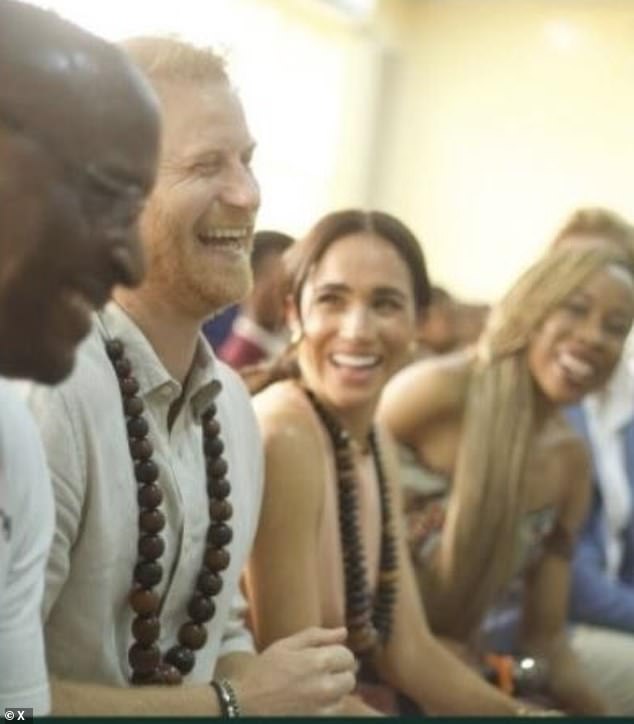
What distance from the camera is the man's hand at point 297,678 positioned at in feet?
1.90

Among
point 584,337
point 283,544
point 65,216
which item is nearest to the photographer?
point 65,216

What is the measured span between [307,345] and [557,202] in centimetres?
34

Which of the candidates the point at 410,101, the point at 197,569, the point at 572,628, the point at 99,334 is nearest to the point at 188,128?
the point at 99,334

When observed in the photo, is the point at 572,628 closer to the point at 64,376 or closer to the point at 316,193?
the point at 316,193

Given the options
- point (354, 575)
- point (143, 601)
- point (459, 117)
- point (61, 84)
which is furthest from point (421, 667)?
point (61, 84)

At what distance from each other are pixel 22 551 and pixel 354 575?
1.05ft

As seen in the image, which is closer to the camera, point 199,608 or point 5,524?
point 5,524

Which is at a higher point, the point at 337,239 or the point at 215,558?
the point at 337,239

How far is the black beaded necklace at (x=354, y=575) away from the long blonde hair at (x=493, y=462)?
0.47 feet

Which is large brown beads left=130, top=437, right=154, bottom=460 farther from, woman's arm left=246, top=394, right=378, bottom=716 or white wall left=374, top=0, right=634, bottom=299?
white wall left=374, top=0, right=634, bottom=299

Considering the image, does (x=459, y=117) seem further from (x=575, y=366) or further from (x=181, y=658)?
(x=181, y=658)

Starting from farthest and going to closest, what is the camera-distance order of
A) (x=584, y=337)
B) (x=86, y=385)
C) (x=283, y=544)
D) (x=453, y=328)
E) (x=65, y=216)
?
(x=453, y=328) → (x=584, y=337) → (x=283, y=544) → (x=86, y=385) → (x=65, y=216)

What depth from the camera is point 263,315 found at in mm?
750

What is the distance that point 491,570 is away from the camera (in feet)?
3.13
